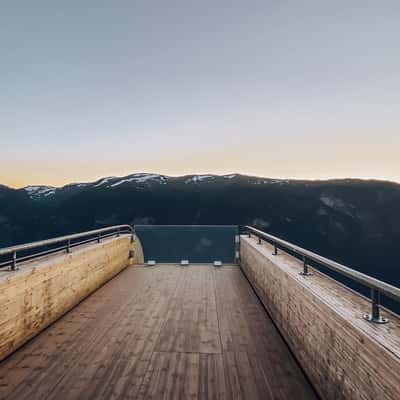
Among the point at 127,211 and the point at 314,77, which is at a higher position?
the point at 314,77

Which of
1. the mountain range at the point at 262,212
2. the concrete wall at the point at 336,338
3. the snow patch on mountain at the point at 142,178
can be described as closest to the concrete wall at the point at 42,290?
the concrete wall at the point at 336,338

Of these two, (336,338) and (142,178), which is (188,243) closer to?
(336,338)

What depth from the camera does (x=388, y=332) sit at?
1709 mm

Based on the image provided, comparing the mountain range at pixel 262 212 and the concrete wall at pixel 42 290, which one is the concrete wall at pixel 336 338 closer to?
the concrete wall at pixel 42 290

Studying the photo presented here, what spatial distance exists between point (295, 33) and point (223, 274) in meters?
8.31

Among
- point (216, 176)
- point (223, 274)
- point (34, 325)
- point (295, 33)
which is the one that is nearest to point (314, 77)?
point (295, 33)

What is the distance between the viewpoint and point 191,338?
3.64 m

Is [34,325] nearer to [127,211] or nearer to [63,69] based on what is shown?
[63,69]

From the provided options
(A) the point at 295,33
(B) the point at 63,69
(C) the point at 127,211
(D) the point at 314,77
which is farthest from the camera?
(C) the point at 127,211

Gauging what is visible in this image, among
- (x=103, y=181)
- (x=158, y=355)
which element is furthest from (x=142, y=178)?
(x=158, y=355)

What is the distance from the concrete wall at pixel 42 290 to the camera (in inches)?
122

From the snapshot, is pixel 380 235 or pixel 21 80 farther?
pixel 380 235

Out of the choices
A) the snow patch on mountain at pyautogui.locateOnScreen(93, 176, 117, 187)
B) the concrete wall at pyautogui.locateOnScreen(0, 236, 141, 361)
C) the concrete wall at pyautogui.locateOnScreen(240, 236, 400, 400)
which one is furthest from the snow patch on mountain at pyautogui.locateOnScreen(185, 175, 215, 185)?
the concrete wall at pyautogui.locateOnScreen(240, 236, 400, 400)

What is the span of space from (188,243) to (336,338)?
734 cm
